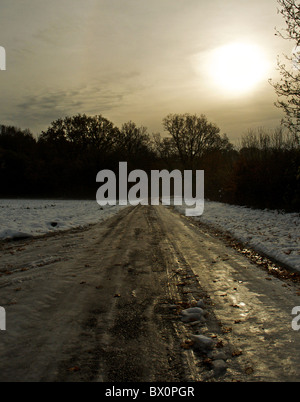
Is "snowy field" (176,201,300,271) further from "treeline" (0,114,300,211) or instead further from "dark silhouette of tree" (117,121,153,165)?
"dark silhouette of tree" (117,121,153,165)

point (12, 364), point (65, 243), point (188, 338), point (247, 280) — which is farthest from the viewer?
point (65, 243)

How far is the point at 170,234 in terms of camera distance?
13.3 meters

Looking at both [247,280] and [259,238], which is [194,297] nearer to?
[247,280]

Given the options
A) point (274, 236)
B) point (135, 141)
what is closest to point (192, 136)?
point (135, 141)

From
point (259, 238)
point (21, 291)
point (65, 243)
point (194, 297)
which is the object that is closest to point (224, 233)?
point (259, 238)

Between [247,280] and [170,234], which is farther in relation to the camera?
[170,234]

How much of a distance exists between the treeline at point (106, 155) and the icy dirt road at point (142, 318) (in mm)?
19256

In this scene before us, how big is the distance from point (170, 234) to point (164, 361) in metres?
9.48

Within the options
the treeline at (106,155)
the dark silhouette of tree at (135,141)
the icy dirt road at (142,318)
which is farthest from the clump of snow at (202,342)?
the dark silhouette of tree at (135,141)

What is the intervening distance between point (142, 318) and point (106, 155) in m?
52.8

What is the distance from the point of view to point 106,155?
5659 cm

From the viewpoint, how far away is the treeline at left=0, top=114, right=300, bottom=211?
108ft

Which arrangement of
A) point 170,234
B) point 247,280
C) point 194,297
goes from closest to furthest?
1. point 194,297
2. point 247,280
3. point 170,234

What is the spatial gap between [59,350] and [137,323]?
1201 mm
